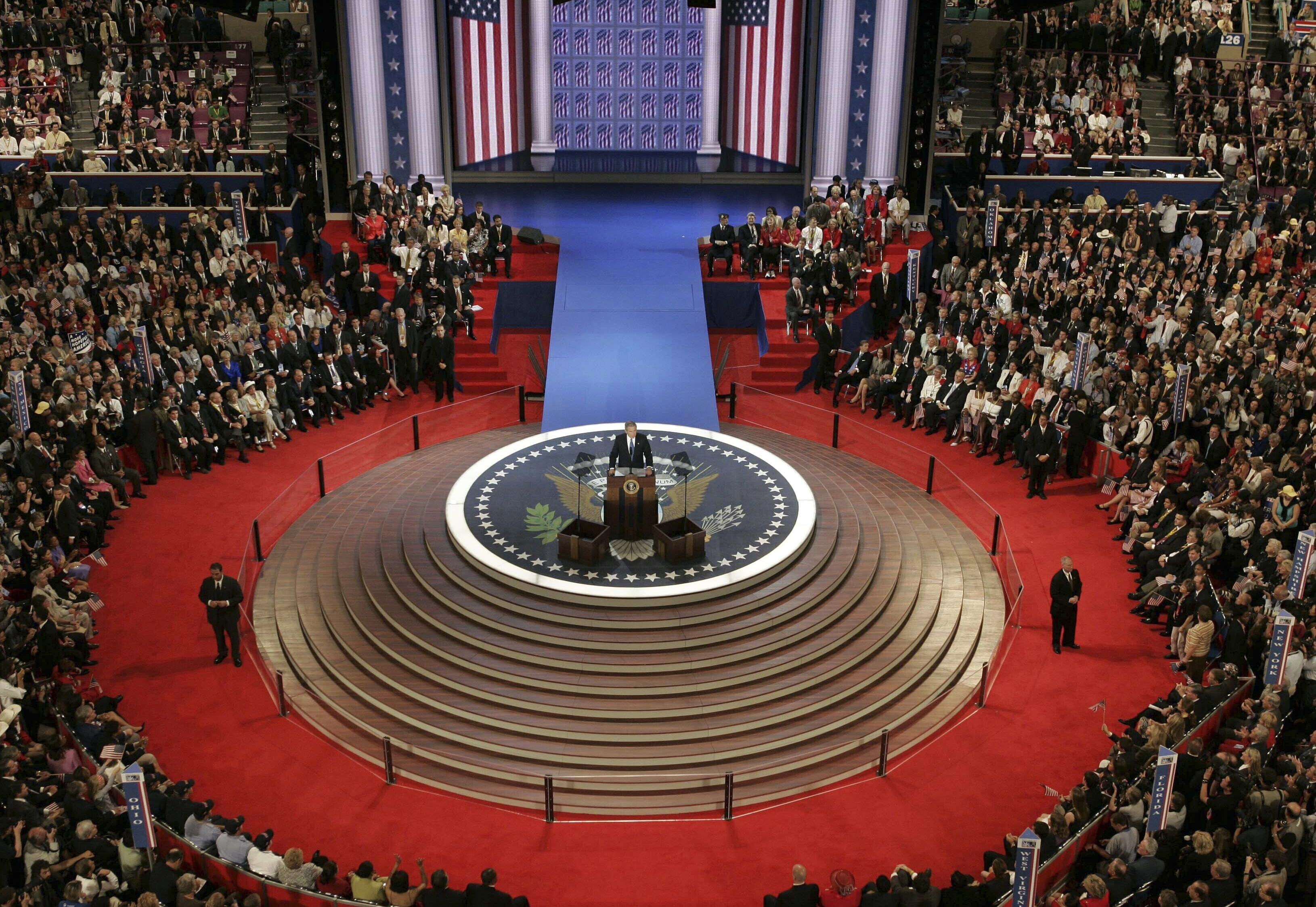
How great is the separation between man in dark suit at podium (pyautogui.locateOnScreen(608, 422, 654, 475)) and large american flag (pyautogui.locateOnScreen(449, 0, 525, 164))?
15196 mm

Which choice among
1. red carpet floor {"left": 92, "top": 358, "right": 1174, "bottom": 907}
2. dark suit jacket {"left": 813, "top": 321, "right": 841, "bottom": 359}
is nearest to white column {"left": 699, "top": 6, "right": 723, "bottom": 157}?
dark suit jacket {"left": 813, "top": 321, "right": 841, "bottom": 359}

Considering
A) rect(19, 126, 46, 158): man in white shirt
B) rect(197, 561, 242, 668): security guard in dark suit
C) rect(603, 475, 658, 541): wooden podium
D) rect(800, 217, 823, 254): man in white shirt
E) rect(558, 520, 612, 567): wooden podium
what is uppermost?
rect(19, 126, 46, 158): man in white shirt

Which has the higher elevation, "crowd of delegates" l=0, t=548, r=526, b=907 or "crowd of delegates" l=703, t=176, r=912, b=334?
"crowd of delegates" l=703, t=176, r=912, b=334

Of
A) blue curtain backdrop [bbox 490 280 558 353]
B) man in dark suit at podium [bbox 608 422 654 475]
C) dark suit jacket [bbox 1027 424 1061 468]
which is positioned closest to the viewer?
man in dark suit at podium [bbox 608 422 654 475]

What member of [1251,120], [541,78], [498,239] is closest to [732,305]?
[498,239]

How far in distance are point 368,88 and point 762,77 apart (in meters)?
9.76

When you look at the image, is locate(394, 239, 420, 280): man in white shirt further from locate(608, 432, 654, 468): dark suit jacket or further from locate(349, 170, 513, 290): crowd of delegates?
locate(608, 432, 654, 468): dark suit jacket

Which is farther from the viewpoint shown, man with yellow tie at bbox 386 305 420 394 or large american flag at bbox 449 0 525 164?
large american flag at bbox 449 0 525 164

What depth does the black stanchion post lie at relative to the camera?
46.2ft

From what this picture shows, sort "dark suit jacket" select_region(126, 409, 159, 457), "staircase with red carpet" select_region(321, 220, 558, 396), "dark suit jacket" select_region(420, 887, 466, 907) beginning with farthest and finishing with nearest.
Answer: "staircase with red carpet" select_region(321, 220, 558, 396)
"dark suit jacket" select_region(126, 409, 159, 457)
"dark suit jacket" select_region(420, 887, 466, 907)

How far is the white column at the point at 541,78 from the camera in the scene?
32.4 metres

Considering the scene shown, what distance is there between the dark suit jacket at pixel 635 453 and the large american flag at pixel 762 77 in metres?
14.7

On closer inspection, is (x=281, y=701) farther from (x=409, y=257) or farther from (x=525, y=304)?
(x=525, y=304)

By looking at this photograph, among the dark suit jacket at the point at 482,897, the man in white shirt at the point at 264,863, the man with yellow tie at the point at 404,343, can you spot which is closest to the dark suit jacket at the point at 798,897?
the dark suit jacket at the point at 482,897
